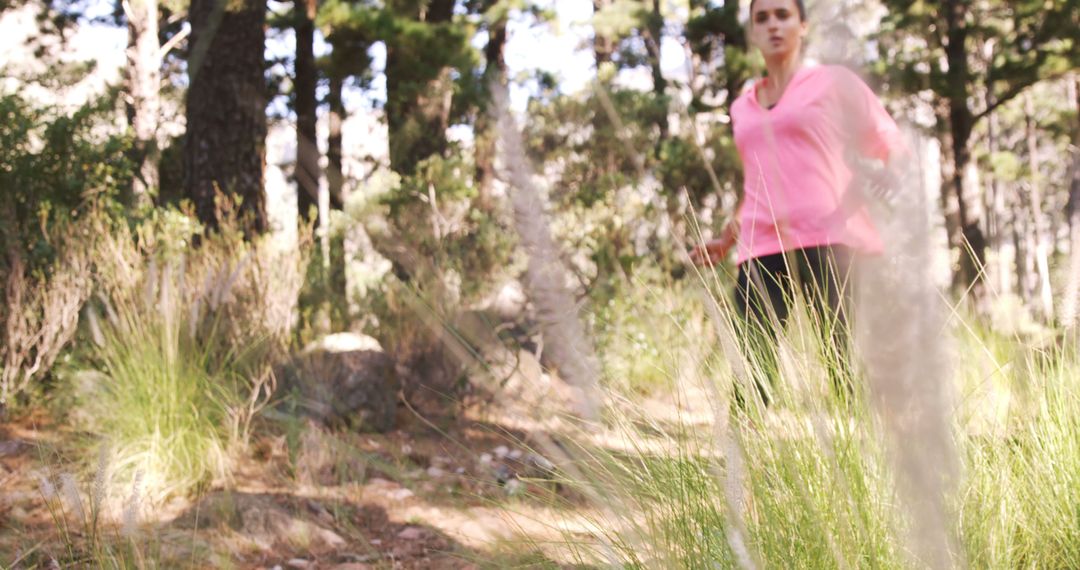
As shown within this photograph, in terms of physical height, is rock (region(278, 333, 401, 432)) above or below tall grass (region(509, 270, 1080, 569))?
below

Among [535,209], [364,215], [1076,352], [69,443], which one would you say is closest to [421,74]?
[364,215]

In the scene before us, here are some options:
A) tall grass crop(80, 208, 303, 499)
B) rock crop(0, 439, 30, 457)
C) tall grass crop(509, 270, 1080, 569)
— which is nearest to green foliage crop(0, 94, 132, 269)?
tall grass crop(80, 208, 303, 499)

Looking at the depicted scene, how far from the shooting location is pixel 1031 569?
4.84 ft

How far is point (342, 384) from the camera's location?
4.94 metres

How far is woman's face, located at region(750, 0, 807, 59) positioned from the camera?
2.47 metres

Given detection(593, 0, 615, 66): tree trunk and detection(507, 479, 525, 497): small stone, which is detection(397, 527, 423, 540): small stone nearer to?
detection(507, 479, 525, 497): small stone

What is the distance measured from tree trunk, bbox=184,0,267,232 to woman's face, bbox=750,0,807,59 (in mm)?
4862

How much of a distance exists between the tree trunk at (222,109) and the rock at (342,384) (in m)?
1.98

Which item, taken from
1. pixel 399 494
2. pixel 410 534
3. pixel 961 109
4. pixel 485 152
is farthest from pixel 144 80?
pixel 961 109

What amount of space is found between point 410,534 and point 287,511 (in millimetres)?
492

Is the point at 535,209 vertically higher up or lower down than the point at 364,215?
higher up

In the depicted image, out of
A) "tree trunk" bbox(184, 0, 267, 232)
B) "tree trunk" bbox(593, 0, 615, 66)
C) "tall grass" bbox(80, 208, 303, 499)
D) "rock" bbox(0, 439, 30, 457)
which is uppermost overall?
"tree trunk" bbox(593, 0, 615, 66)

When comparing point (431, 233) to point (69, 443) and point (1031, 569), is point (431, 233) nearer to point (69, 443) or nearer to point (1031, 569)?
point (69, 443)

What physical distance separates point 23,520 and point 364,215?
4866mm
